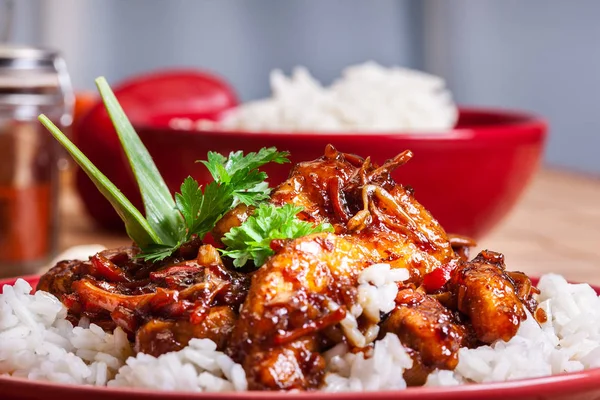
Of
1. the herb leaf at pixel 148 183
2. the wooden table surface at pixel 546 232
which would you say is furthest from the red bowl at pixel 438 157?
the herb leaf at pixel 148 183

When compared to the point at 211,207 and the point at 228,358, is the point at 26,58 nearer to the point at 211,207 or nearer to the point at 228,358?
the point at 211,207

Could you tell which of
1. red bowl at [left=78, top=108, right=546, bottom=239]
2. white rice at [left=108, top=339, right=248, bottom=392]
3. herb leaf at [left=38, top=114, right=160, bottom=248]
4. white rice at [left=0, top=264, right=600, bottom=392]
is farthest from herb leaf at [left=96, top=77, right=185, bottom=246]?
red bowl at [left=78, top=108, right=546, bottom=239]

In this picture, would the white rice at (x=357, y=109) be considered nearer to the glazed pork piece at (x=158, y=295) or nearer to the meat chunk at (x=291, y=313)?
the glazed pork piece at (x=158, y=295)

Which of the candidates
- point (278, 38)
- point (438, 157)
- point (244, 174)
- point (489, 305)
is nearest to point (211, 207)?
point (244, 174)

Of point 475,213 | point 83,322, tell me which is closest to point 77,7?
point 475,213

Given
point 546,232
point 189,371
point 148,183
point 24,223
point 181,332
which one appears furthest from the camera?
point 546,232

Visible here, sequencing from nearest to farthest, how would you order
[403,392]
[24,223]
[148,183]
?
[403,392] < [148,183] < [24,223]

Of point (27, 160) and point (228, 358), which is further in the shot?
point (27, 160)
